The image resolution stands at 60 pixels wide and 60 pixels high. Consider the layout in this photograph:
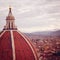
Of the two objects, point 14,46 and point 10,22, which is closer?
point 14,46

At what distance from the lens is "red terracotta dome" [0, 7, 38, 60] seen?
504 cm

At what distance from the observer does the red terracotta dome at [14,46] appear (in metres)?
5.04

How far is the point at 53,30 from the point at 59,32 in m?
0.44

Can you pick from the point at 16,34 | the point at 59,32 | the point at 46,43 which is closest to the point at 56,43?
the point at 46,43

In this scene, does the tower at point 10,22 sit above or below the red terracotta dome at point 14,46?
above

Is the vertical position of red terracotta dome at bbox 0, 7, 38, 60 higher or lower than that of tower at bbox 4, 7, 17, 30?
lower

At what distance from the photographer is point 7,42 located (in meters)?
5.13

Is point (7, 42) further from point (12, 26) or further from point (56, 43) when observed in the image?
point (56, 43)

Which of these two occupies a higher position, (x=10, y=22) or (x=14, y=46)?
(x=10, y=22)

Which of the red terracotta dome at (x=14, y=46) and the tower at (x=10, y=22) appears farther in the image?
the tower at (x=10, y=22)

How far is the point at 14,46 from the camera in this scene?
5102 millimetres

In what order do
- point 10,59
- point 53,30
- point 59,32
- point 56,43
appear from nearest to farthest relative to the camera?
1. point 10,59
2. point 53,30
3. point 59,32
4. point 56,43

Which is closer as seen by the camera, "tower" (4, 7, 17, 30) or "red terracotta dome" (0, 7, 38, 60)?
"red terracotta dome" (0, 7, 38, 60)

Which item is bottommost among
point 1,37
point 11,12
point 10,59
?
point 10,59
